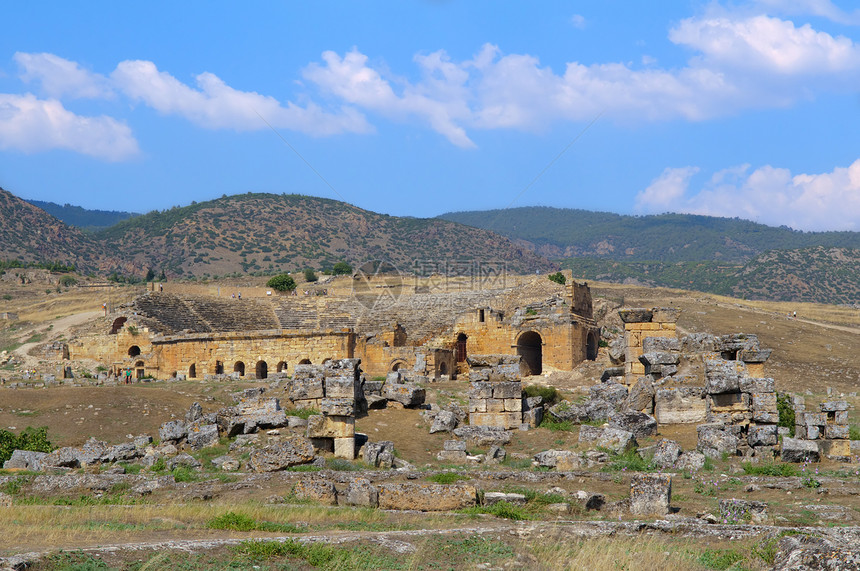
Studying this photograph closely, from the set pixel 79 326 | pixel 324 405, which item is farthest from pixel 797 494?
pixel 79 326

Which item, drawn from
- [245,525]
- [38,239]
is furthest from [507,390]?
[38,239]

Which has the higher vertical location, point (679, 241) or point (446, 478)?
point (679, 241)

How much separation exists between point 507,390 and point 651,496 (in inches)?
344

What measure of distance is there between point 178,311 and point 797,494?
125 feet

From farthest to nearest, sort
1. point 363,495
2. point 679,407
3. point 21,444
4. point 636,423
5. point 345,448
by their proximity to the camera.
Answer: point 21,444
point 679,407
point 636,423
point 345,448
point 363,495

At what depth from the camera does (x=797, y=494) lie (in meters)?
12.5

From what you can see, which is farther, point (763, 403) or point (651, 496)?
point (763, 403)

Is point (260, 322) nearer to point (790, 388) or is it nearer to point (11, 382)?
point (11, 382)

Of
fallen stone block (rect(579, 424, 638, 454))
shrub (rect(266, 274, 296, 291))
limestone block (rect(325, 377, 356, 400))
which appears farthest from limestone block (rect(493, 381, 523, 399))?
shrub (rect(266, 274, 296, 291))

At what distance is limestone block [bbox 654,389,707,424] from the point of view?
716 inches

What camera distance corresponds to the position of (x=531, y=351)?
131 ft

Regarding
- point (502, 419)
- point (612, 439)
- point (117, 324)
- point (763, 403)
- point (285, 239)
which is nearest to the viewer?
point (612, 439)

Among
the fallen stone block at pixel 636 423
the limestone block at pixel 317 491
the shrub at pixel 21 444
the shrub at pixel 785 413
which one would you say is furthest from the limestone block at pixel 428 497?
the shrub at pixel 21 444

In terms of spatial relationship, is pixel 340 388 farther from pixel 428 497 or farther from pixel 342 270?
pixel 342 270
